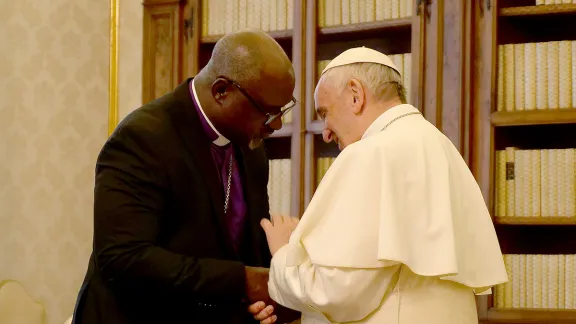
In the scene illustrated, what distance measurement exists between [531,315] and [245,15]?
2.02 metres

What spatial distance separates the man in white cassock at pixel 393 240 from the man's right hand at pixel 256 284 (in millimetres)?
28

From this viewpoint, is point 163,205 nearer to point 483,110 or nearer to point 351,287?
point 351,287

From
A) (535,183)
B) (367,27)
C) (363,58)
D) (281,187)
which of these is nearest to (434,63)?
(367,27)

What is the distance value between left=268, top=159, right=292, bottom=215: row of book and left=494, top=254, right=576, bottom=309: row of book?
1.08m

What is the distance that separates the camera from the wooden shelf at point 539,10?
3.63m

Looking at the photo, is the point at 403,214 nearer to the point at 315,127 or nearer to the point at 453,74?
the point at 453,74

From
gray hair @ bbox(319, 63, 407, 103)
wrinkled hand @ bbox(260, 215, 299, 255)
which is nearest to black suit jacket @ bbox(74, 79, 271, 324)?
wrinkled hand @ bbox(260, 215, 299, 255)

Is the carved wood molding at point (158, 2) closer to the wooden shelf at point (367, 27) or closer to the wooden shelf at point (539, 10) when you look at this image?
the wooden shelf at point (367, 27)

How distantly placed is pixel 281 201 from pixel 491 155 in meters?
1.05

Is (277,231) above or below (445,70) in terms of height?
below

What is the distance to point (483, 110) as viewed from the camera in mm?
3699

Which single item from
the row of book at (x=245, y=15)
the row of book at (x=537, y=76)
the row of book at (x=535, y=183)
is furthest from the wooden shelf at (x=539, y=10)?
the row of book at (x=245, y=15)

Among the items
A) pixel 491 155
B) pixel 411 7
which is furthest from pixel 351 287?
pixel 411 7

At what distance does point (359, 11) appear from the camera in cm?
401
